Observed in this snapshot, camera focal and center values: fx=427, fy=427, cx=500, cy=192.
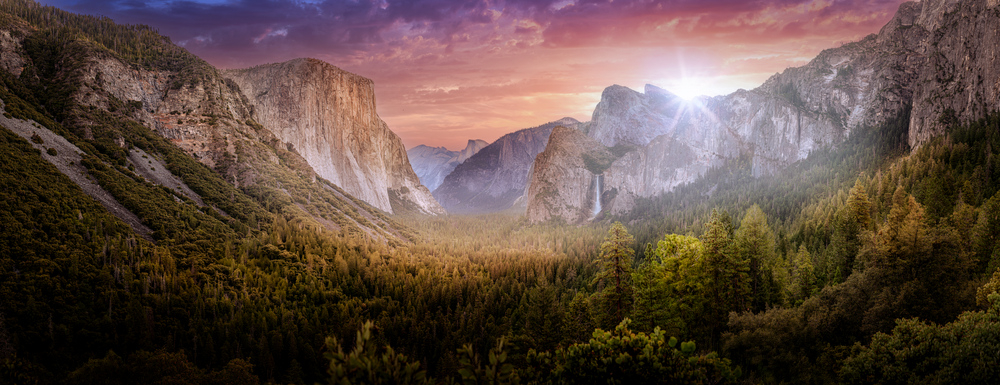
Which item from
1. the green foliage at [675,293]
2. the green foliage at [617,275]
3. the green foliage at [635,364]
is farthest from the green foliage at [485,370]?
the green foliage at [675,293]

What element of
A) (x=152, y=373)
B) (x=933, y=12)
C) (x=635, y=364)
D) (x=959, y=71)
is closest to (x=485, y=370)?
(x=635, y=364)

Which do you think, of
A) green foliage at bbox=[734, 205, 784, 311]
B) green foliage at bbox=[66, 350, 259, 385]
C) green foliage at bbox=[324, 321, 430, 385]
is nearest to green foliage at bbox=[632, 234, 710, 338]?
green foliage at bbox=[734, 205, 784, 311]

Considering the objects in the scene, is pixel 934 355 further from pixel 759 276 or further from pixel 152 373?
pixel 152 373

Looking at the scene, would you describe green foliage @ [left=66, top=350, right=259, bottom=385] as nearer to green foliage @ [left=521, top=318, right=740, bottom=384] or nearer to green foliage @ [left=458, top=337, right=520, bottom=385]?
green foliage @ [left=521, top=318, right=740, bottom=384]

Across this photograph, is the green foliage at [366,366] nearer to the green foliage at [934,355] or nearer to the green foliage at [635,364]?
the green foliage at [635,364]

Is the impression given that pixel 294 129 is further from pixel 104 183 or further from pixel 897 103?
pixel 897 103

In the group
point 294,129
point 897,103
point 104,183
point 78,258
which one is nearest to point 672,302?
point 78,258
